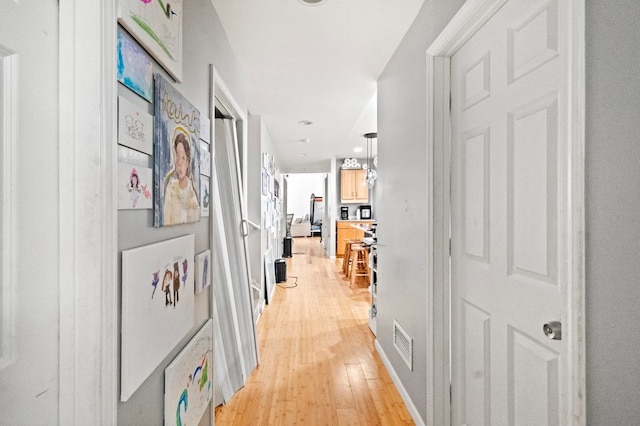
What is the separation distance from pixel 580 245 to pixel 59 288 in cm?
126

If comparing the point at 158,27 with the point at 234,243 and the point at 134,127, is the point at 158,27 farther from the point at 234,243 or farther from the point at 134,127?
the point at 234,243

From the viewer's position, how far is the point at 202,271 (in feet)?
5.42

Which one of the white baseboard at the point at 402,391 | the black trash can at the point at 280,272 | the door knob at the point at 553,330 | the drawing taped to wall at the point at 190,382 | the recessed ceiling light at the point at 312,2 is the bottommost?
the white baseboard at the point at 402,391

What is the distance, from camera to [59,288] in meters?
0.80

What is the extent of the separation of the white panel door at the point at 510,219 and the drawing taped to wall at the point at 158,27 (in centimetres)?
117

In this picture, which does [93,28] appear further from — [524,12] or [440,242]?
[440,242]

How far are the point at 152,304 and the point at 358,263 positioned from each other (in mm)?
4741

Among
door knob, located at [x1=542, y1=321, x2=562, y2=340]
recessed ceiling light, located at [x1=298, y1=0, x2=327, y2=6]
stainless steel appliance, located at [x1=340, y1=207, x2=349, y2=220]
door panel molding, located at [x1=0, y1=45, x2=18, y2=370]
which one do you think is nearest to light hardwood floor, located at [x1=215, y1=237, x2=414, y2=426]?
door knob, located at [x1=542, y1=321, x2=562, y2=340]

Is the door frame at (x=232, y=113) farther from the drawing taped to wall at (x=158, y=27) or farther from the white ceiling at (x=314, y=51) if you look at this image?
the drawing taped to wall at (x=158, y=27)

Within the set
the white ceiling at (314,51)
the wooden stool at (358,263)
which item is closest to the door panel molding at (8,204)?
the white ceiling at (314,51)

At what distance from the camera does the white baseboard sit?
6.29 ft

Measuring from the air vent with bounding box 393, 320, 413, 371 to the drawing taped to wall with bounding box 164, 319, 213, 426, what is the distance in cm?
118

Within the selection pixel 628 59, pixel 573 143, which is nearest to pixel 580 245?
pixel 573 143

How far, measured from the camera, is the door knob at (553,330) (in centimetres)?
96
